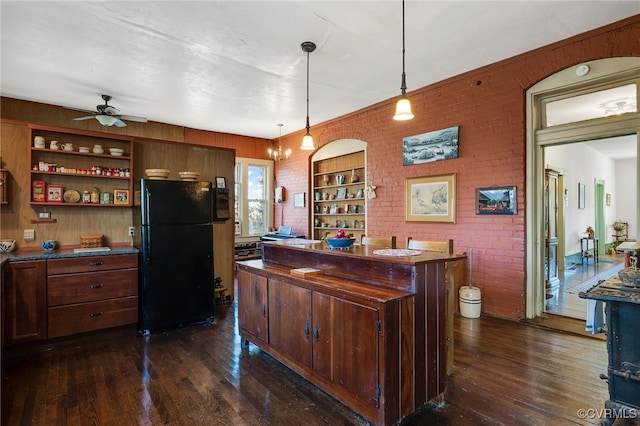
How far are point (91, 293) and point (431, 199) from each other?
438 cm

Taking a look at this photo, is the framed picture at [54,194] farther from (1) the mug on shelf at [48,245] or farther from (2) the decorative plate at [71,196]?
(1) the mug on shelf at [48,245]

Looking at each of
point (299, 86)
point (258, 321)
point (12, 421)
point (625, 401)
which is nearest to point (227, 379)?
point (258, 321)

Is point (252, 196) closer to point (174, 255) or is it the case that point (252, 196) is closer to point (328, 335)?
point (174, 255)

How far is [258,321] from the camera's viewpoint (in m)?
3.10

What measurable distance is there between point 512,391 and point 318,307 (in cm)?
156

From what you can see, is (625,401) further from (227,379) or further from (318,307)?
(227,379)

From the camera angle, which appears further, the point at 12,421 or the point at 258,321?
the point at 258,321

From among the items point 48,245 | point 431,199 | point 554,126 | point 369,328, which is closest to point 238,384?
point 369,328

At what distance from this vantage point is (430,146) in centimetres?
483

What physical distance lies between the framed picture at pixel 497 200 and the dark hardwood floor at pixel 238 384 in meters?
1.41

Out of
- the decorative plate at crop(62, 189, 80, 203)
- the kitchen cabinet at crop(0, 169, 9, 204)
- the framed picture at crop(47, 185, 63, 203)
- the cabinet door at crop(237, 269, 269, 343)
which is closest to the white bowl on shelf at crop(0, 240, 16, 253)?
the kitchen cabinet at crop(0, 169, 9, 204)

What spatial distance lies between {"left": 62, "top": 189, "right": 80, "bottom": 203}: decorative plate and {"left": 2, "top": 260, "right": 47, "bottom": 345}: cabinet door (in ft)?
3.13

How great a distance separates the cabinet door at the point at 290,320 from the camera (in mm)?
2502

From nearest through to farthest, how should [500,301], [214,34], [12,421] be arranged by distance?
[12,421] < [214,34] < [500,301]
